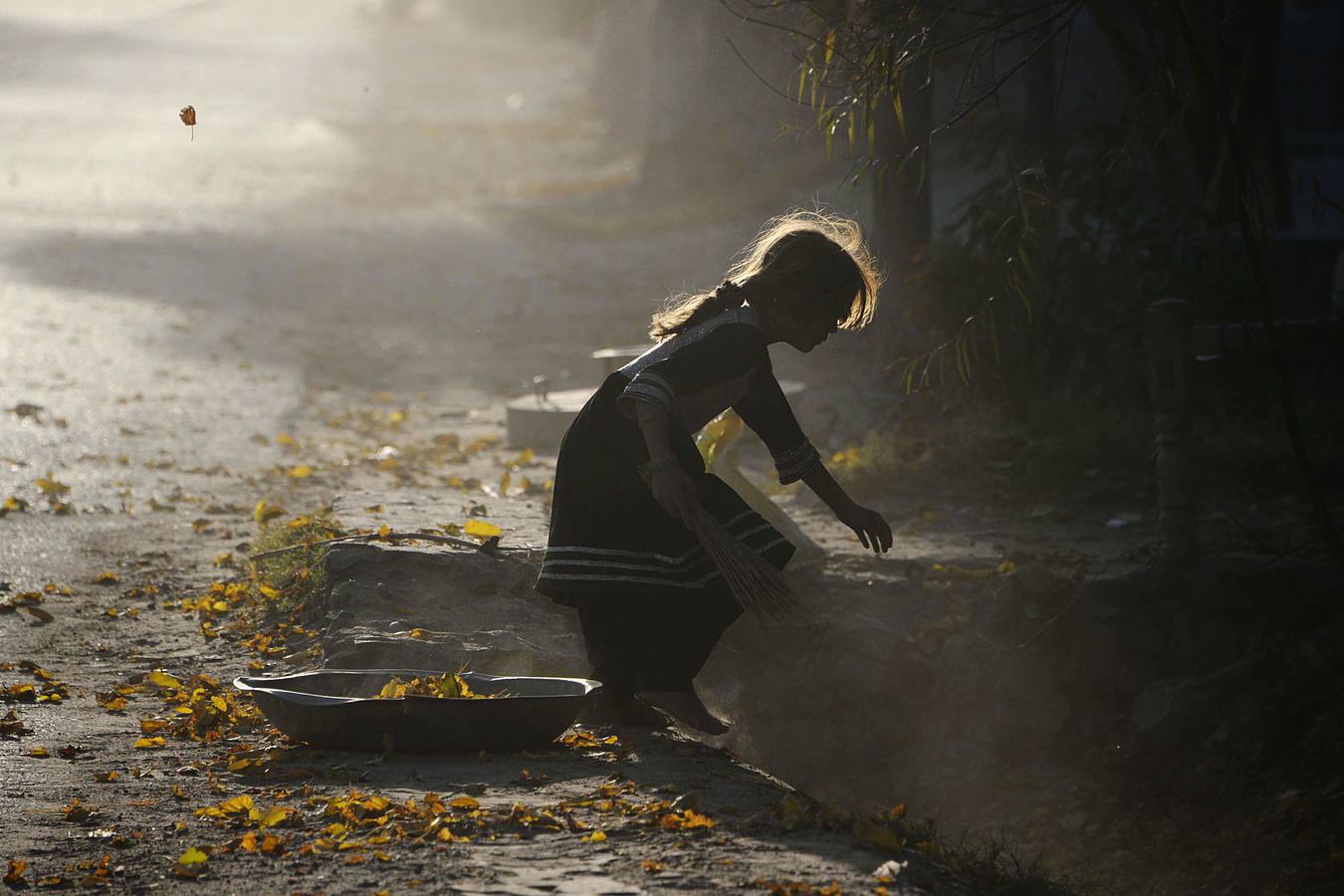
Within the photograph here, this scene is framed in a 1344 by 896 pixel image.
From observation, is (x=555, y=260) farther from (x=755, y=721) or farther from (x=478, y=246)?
(x=755, y=721)

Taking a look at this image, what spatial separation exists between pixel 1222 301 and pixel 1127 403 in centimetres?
84

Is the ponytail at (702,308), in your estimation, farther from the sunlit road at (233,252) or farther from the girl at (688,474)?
the sunlit road at (233,252)

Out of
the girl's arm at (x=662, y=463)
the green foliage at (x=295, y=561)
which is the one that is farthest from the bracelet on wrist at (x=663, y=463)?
the green foliage at (x=295, y=561)

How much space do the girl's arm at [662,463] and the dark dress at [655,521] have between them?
172 millimetres

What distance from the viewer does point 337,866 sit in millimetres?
2930

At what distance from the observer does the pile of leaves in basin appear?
12.7ft

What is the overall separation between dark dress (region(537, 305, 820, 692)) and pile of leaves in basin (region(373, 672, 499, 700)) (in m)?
0.37

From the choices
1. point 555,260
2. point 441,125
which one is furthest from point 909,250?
point 441,125

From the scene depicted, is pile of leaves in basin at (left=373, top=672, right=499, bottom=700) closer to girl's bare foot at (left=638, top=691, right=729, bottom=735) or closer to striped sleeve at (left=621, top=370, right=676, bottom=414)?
girl's bare foot at (left=638, top=691, right=729, bottom=735)

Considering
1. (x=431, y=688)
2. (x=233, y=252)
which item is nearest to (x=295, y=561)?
(x=431, y=688)

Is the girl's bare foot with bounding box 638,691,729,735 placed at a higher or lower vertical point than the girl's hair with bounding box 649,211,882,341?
lower

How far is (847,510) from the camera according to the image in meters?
3.88

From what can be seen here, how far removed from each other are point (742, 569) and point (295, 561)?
237 cm

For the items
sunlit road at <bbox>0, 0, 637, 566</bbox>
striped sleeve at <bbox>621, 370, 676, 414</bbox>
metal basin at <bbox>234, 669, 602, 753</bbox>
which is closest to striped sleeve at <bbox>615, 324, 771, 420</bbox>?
striped sleeve at <bbox>621, 370, 676, 414</bbox>
